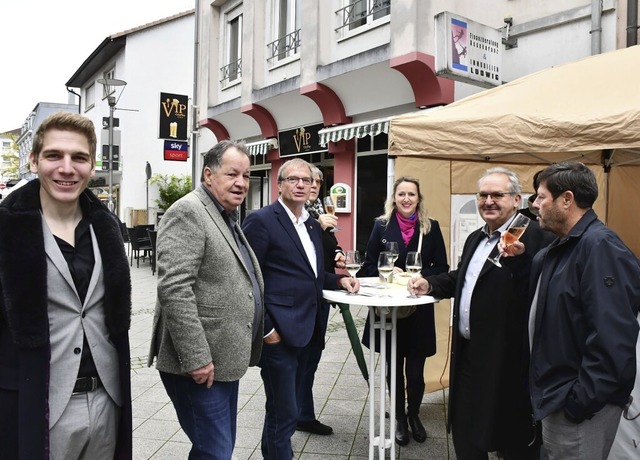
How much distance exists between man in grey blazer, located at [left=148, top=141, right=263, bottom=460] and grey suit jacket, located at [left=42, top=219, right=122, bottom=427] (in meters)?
0.35

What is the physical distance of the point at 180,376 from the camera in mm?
2350

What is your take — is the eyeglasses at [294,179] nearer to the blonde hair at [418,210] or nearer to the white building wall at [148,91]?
the blonde hair at [418,210]

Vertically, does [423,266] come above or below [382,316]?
above

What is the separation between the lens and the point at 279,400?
2.93 m

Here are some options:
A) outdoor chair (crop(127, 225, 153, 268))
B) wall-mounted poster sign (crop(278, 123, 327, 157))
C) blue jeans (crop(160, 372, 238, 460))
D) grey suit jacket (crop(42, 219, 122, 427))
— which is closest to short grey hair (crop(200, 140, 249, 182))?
grey suit jacket (crop(42, 219, 122, 427))

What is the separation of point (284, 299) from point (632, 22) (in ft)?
19.0

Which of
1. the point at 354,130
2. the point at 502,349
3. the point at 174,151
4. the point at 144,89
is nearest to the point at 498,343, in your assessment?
the point at 502,349

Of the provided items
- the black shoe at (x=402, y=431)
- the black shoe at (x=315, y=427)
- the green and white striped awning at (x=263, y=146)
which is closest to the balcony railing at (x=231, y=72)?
the green and white striped awning at (x=263, y=146)

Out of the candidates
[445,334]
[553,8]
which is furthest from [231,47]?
[445,334]

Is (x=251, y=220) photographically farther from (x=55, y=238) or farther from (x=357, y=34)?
(x=357, y=34)

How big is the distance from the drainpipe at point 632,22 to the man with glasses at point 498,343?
4607mm

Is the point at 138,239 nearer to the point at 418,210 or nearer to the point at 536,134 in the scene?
the point at 418,210

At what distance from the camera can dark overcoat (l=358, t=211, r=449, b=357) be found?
3807 mm

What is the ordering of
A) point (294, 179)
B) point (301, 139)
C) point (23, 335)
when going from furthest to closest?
point (301, 139), point (294, 179), point (23, 335)
